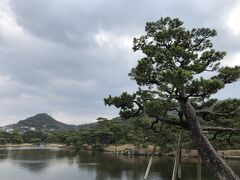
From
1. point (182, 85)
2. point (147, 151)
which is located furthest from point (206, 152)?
point (147, 151)

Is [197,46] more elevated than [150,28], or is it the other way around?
[150,28]

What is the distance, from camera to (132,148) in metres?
63.5

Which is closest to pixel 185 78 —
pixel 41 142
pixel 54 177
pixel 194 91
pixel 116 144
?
pixel 194 91

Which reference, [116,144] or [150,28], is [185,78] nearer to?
[150,28]

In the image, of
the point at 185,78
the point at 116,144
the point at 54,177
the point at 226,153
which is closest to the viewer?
the point at 185,78

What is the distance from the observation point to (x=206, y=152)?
41.4 ft

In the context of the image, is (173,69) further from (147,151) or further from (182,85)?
(147,151)

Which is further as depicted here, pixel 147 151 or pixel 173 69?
pixel 147 151

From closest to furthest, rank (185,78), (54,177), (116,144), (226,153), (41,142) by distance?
(185,78), (54,177), (226,153), (116,144), (41,142)

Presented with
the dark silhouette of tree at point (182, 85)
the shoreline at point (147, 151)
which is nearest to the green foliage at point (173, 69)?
the dark silhouette of tree at point (182, 85)

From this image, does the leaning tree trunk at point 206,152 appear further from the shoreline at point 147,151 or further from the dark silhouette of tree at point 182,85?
the shoreline at point 147,151

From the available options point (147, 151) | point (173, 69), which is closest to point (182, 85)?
point (173, 69)

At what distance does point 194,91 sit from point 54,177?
20305 millimetres

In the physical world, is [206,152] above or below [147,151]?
below
